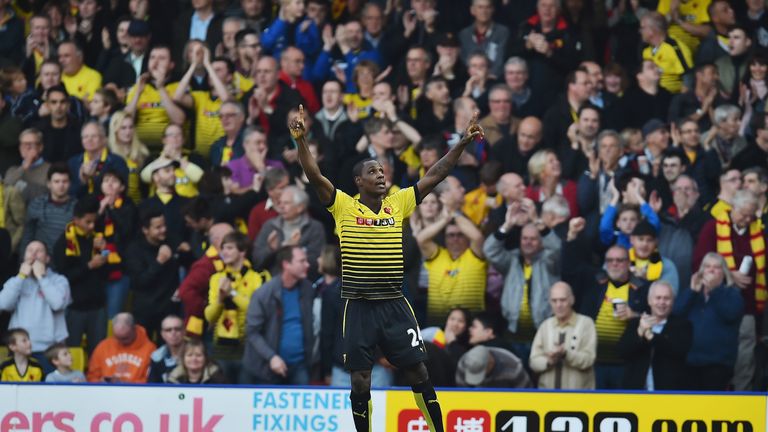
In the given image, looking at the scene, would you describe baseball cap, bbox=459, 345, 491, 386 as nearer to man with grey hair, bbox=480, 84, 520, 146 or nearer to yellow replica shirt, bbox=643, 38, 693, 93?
man with grey hair, bbox=480, 84, 520, 146

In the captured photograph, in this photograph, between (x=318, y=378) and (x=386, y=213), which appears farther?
(x=318, y=378)

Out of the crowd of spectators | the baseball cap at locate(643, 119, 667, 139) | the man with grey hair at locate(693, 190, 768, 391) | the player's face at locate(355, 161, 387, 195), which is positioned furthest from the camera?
the baseball cap at locate(643, 119, 667, 139)

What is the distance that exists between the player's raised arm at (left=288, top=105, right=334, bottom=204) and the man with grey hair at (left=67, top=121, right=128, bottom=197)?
6413mm

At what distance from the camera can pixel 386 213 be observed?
38.5ft

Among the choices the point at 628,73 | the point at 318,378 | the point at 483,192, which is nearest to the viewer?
the point at 318,378

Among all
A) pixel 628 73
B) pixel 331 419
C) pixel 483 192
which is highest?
pixel 628 73

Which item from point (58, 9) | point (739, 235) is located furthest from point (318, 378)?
point (58, 9)

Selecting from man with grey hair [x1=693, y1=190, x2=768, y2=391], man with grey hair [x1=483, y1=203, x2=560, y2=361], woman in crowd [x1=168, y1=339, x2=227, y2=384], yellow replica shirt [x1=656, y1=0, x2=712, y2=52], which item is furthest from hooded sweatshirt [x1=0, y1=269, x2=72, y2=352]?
yellow replica shirt [x1=656, y1=0, x2=712, y2=52]

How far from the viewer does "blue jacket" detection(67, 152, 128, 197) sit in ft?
57.4

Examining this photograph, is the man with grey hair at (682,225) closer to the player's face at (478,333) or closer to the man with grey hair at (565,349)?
the man with grey hair at (565,349)

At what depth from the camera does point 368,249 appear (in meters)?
11.6

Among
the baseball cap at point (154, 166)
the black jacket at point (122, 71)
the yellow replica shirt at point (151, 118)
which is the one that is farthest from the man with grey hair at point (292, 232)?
the black jacket at point (122, 71)

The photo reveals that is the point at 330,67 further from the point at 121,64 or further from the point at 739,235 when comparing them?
the point at 739,235

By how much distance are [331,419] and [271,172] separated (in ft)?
13.9
